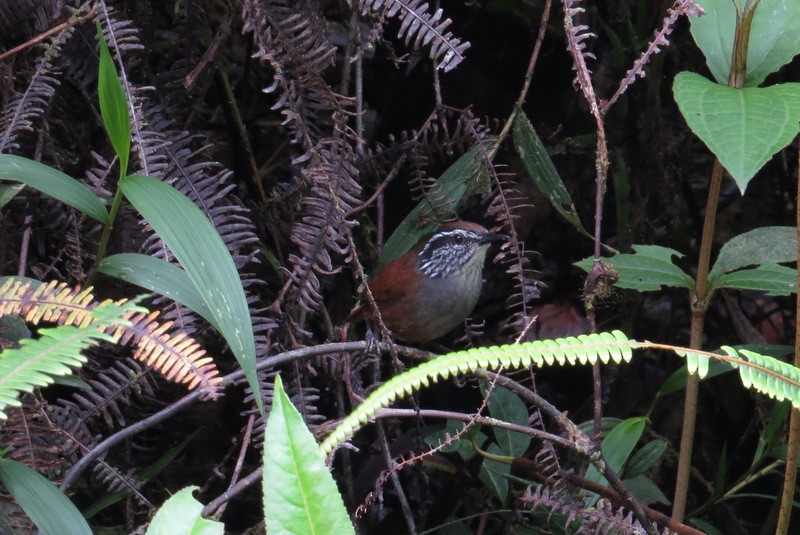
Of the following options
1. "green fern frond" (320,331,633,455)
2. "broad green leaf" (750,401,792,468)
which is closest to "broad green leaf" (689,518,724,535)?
"broad green leaf" (750,401,792,468)

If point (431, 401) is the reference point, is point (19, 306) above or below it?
above

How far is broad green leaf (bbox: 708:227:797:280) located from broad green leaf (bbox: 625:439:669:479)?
1.90ft

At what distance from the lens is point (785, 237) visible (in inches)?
99.6

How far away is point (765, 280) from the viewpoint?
233cm

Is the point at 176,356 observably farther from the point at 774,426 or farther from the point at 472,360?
the point at 774,426

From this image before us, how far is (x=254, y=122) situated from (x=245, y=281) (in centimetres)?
211

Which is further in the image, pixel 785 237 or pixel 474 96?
pixel 474 96

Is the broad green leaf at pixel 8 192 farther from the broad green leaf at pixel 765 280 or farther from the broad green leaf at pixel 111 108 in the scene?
the broad green leaf at pixel 765 280

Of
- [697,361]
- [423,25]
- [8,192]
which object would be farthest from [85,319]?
[423,25]

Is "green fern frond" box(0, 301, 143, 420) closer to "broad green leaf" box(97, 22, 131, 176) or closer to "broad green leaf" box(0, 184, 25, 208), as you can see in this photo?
"broad green leaf" box(97, 22, 131, 176)

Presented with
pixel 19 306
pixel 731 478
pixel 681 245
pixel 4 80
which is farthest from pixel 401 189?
pixel 19 306

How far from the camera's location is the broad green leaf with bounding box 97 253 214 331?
197 centimetres

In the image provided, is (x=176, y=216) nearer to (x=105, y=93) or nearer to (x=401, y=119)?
(x=105, y=93)

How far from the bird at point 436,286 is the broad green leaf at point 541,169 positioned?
3.15 feet
